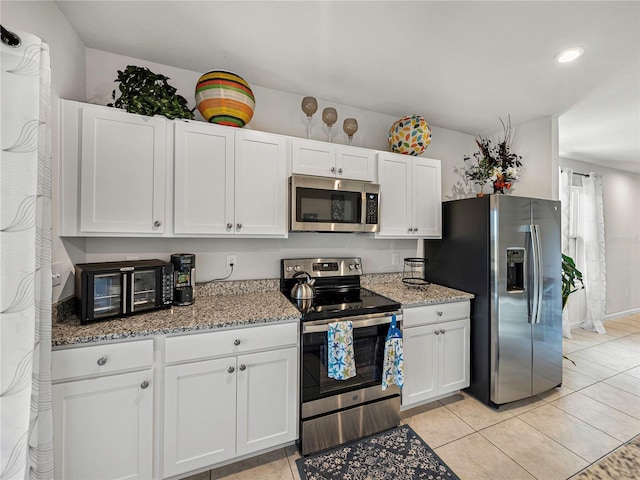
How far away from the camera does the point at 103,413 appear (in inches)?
53.6

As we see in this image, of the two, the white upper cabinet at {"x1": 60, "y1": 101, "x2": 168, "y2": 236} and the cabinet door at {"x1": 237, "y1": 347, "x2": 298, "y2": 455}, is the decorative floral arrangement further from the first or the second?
the white upper cabinet at {"x1": 60, "y1": 101, "x2": 168, "y2": 236}

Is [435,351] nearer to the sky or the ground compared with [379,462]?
nearer to the sky

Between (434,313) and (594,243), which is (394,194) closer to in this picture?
(434,313)

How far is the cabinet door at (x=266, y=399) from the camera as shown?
1.63 metres

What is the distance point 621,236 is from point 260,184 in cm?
638

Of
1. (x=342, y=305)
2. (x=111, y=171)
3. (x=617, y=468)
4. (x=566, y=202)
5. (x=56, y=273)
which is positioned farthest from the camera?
(x=566, y=202)

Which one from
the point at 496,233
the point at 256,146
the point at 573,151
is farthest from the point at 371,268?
the point at 573,151

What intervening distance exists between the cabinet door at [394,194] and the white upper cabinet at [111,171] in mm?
1672

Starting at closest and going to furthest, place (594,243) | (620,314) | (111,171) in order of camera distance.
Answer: (111,171) < (594,243) < (620,314)

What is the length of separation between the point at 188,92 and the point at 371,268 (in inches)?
85.4

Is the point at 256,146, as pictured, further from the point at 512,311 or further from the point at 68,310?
the point at 512,311

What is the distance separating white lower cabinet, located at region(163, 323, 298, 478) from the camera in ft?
4.92

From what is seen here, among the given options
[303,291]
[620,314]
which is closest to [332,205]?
[303,291]

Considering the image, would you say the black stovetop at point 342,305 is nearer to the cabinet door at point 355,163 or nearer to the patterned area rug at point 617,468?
the cabinet door at point 355,163
